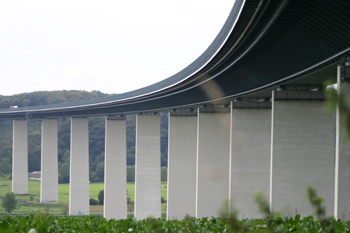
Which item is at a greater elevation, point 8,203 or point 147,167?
point 147,167

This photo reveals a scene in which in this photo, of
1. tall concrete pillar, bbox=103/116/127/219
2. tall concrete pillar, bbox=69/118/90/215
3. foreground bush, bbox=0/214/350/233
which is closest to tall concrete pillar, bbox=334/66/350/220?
foreground bush, bbox=0/214/350/233

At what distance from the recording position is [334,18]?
589 inches

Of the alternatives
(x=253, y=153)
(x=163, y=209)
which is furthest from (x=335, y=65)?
(x=163, y=209)

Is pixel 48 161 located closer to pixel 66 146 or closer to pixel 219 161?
pixel 219 161

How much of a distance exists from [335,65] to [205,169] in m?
22.9

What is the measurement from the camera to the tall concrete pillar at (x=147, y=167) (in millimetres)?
51441

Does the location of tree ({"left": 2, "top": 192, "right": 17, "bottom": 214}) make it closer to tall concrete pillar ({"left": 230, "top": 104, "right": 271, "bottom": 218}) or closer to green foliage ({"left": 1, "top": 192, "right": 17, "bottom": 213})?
green foliage ({"left": 1, "top": 192, "right": 17, "bottom": 213})

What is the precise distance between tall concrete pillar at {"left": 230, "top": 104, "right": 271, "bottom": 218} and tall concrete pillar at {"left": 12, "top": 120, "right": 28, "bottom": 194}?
51580 mm

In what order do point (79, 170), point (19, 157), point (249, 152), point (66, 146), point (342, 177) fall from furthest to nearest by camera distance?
point (66, 146), point (19, 157), point (79, 170), point (249, 152), point (342, 177)

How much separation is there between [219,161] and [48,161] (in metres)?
37.8

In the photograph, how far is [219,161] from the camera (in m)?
41.8

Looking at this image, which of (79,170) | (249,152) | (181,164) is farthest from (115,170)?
(249,152)

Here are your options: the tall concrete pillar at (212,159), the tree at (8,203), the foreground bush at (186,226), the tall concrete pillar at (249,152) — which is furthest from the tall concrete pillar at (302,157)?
the tree at (8,203)

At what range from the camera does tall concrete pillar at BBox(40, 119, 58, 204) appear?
71.6 m
